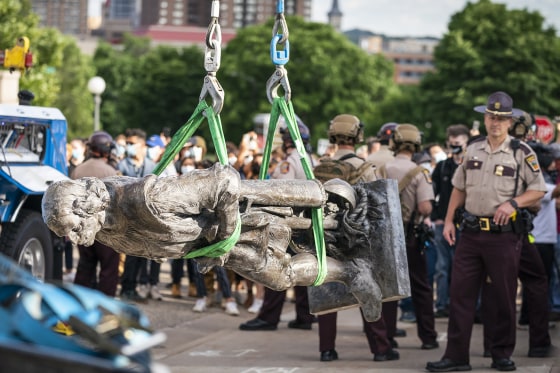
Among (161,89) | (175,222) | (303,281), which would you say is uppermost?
(175,222)

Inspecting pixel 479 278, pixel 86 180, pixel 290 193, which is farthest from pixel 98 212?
pixel 479 278

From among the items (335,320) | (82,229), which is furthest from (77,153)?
(82,229)

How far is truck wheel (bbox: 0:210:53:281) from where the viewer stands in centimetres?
1084

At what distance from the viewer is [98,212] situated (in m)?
5.88

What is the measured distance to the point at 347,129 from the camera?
33.2ft

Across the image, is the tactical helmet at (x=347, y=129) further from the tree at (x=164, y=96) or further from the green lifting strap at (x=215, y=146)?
the tree at (x=164, y=96)

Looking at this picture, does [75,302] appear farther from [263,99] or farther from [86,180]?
[263,99]

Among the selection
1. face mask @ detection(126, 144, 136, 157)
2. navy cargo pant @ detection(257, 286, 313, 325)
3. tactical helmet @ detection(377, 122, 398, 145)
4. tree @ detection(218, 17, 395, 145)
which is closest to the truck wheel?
navy cargo pant @ detection(257, 286, 313, 325)

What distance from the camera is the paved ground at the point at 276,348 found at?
958cm

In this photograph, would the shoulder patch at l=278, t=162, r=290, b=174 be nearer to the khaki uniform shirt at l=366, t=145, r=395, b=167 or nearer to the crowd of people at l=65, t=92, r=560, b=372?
the crowd of people at l=65, t=92, r=560, b=372

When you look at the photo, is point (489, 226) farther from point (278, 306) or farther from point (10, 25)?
point (10, 25)

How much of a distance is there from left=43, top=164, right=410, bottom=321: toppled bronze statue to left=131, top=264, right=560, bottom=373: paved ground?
1.95 meters

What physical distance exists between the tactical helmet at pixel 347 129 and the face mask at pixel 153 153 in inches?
146

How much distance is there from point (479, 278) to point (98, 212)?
4.29 meters
